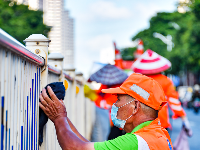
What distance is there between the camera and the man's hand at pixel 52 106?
227 centimetres

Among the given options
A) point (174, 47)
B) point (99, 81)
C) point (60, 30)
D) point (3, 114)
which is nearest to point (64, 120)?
point (3, 114)

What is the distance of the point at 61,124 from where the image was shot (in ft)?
7.40

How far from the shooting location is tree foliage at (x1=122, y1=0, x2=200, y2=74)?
25.0 meters

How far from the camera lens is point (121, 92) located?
250cm

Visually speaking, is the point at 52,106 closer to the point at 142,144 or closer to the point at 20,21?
the point at 142,144

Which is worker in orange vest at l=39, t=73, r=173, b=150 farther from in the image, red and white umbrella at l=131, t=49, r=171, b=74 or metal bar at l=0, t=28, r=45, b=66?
red and white umbrella at l=131, t=49, r=171, b=74

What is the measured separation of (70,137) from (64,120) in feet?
0.51

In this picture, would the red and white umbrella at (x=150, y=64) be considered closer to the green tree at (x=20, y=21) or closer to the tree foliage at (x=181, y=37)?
the tree foliage at (x=181, y=37)

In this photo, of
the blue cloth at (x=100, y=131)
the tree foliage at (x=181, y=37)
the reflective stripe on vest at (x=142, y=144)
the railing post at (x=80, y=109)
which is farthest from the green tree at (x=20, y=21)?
the reflective stripe on vest at (x=142, y=144)

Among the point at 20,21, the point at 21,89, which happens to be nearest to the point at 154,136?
the point at 21,89

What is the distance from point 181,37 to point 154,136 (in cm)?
3465

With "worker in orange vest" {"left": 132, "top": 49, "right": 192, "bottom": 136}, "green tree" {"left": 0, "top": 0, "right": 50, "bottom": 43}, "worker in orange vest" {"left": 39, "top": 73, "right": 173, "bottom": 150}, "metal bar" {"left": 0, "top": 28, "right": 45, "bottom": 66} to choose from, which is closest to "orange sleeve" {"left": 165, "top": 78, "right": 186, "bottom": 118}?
"worker in orange vest" {"left": 132, "top": 49, "right": 192, "bottom": 136}

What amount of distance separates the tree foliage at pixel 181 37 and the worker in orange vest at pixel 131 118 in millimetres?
22001

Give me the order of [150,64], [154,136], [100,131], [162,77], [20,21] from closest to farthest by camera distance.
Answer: [154,136] < [162,77] < [150,64] < [100,131] < [20,21]
